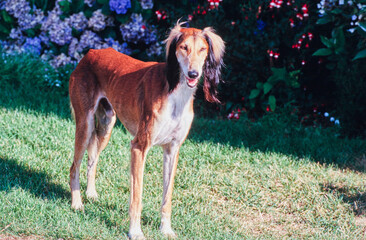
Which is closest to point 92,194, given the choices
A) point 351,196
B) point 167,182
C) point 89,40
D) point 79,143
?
point 79,143

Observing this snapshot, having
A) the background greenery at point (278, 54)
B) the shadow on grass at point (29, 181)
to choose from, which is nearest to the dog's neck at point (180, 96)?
the shadow on grass at point (29, 181)

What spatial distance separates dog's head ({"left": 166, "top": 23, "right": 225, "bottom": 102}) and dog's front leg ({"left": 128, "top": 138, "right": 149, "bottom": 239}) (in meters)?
0.55

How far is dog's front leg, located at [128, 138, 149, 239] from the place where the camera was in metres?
3.66

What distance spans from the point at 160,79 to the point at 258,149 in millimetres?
2176

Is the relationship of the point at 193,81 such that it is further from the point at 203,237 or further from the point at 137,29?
the point at 137,29

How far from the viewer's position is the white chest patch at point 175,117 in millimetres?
3568

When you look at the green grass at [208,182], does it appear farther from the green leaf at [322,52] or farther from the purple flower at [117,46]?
the purple flower at [117,46]

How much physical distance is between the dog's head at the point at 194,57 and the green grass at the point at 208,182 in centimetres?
121

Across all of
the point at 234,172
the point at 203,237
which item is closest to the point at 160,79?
the point at 203,237

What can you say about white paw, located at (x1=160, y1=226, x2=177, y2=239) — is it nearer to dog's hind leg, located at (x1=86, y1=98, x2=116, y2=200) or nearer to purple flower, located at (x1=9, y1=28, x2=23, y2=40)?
dog's hind leg, located at (x1=86, y1=98, x2=116, y2=200)

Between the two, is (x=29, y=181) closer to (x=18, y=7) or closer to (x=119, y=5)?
(x=119, y=5)

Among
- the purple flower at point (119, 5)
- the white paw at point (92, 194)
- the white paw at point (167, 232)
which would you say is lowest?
the white paw at point (92, 194)

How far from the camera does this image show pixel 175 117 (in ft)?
11.8

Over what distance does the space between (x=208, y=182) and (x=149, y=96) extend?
145 cm
